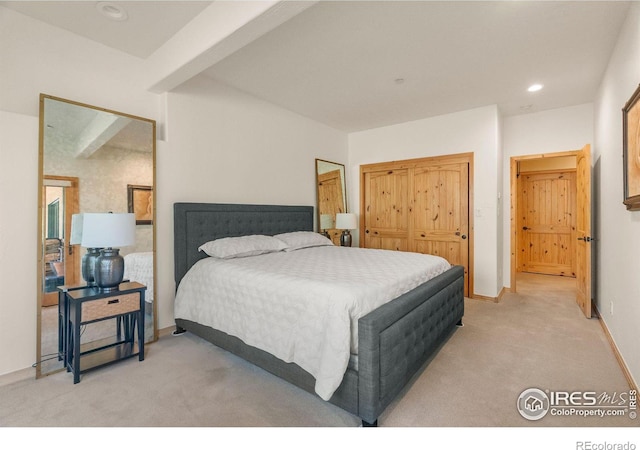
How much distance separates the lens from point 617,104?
2.58m

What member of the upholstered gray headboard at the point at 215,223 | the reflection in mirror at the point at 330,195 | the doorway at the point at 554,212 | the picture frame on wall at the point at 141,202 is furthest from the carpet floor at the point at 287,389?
the reflection in mirror at the point at 330,195

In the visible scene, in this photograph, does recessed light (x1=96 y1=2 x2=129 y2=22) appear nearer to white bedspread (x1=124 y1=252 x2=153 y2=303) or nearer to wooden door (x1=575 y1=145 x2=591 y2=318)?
white bedspread (x1=124 y1=252 x2=153 y2=303)

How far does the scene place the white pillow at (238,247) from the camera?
9.92 feet

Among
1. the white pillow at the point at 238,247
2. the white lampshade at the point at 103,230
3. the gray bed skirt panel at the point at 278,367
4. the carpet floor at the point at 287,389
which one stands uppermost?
the white lampshade at the point at 103,230

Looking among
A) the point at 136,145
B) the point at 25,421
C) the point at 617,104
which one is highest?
the point at 617,104

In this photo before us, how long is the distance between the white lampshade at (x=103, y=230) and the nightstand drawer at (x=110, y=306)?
409 millimetres

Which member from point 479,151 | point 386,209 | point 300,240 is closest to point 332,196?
point 386,209

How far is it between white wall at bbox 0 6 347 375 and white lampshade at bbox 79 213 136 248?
0.44 metres

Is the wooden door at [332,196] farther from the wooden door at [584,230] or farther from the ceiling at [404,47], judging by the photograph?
the wooden door at [584,230]

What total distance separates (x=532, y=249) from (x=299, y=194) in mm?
5011

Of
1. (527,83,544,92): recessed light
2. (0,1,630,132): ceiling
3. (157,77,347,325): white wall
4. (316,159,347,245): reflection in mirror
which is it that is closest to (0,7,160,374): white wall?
(0,1,630,132): ceiling

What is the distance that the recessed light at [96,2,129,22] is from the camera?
222cm

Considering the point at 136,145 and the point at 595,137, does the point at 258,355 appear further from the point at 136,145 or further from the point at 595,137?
the point at 595,137

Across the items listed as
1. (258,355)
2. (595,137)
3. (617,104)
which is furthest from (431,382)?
(595,137)
